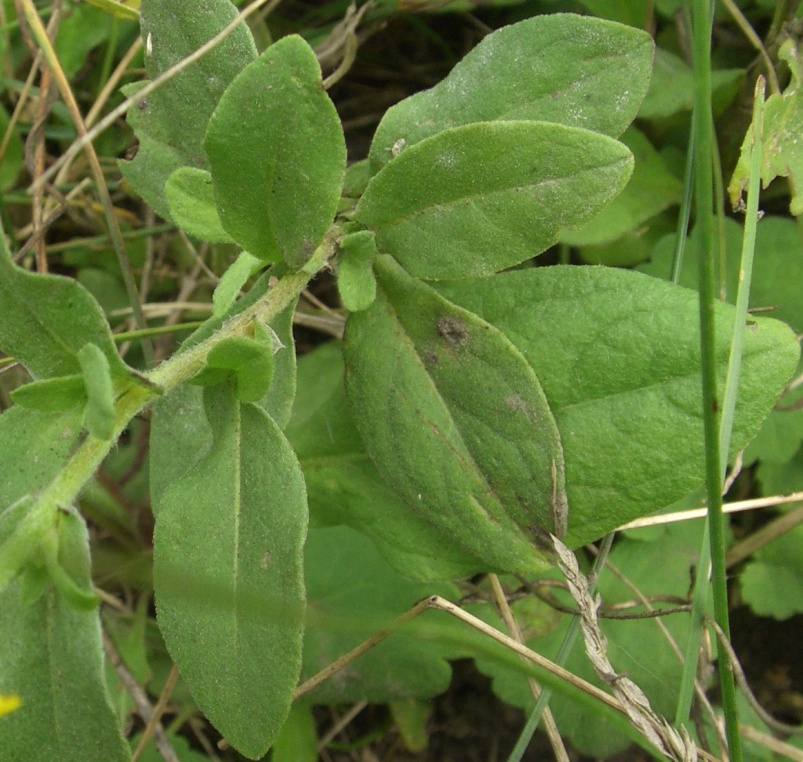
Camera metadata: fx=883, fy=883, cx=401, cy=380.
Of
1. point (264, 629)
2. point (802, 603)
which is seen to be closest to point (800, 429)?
point (802, 603)

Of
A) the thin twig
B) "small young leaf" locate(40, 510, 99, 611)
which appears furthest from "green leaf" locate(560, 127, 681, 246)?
the thin twig

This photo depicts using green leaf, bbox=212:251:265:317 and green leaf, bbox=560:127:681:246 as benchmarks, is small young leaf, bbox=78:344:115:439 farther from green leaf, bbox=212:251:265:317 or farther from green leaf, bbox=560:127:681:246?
green leaf, bbox=560:127:681:246

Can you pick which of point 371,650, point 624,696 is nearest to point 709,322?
point 624,696

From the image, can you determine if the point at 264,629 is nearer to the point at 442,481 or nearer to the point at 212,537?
the point at 212,537

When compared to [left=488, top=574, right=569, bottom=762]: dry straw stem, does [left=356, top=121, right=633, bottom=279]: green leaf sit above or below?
above

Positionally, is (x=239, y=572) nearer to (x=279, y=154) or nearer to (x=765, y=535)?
(x=279, y=154)

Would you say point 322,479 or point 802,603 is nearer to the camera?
point 322,479
